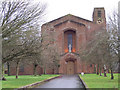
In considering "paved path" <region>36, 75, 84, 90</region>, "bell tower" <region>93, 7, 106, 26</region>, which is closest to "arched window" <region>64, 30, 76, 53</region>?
"bell tower" <region>93, 7, 106, 26</region>

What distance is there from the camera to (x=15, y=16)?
1262 cm

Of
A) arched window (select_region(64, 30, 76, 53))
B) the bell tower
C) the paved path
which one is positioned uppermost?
the bell tower

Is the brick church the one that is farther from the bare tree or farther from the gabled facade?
the bare tree

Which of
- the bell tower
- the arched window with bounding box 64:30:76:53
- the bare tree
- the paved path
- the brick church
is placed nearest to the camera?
the bare tree

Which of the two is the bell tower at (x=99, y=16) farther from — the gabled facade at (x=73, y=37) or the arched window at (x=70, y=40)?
the arched window at (x=70, y=40)

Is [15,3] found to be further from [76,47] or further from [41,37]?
[76,47]

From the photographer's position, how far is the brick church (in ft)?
176

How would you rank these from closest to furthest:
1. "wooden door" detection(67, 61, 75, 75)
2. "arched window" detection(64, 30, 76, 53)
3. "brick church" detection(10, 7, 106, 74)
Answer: "brick church" detection(10, 7, 106, 74) → "wooden door" detection(67, 61, 75, 75) → "arched window" detection(64, 30, 76, 53)

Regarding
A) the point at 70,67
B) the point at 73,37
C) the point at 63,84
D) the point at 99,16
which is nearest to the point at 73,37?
the point at 73,37

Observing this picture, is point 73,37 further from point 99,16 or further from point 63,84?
point 63,84

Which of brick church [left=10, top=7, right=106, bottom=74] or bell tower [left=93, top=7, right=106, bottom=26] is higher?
bell tower [left=93, top=7, right=106, bottom=26]

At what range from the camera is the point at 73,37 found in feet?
193

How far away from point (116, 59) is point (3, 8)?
12385 millimetres

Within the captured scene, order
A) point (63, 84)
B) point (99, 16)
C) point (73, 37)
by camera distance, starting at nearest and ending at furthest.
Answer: point (63, 84) → point (73, 37) → point (99, 16)
